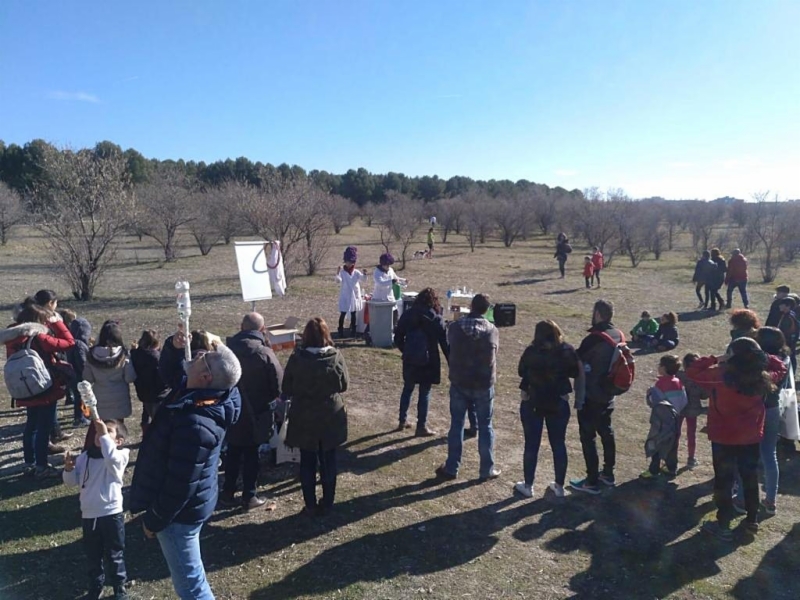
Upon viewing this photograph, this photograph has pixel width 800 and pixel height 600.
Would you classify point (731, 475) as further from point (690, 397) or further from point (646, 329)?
point (646, 329)

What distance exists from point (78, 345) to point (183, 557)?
13.2ft

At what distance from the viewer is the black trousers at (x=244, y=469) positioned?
4.61m

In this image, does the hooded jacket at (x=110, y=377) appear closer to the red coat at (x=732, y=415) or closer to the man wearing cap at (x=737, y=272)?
the red coat at (x=732, y=415)

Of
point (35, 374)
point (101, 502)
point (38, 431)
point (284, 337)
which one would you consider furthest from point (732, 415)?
point (38, 431)

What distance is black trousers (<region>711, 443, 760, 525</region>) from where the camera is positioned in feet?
14.3

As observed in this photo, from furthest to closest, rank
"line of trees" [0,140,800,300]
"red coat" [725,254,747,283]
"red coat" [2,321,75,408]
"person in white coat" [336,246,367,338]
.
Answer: "line of trees" [0,140,800,300] → "red coat" [725,254,747,283] → "person in white coat" [336,246,367,338] → "red coat" [2,321,75,408]

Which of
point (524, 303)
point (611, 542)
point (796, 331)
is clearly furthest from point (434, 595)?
point (524, 303)

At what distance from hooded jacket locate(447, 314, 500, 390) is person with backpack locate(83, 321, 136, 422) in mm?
3041

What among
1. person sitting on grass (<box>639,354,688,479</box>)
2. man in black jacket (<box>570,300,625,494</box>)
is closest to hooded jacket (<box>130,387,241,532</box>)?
man in black jacket (<box>570,300,625,494</box>)

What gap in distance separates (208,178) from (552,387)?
58025mm

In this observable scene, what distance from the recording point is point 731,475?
4402 millimetres

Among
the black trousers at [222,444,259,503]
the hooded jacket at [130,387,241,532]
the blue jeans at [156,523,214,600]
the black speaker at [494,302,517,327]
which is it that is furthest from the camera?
the black speaker at [494,302,517,327]

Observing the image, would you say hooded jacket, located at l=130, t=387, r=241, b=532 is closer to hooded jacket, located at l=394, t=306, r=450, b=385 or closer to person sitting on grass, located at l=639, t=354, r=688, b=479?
hooded jacket, located at l=394, t=306, r=450, b=385

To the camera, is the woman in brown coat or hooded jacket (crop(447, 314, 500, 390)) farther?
hooded jacket (crop(447, 314, 500, 390))
